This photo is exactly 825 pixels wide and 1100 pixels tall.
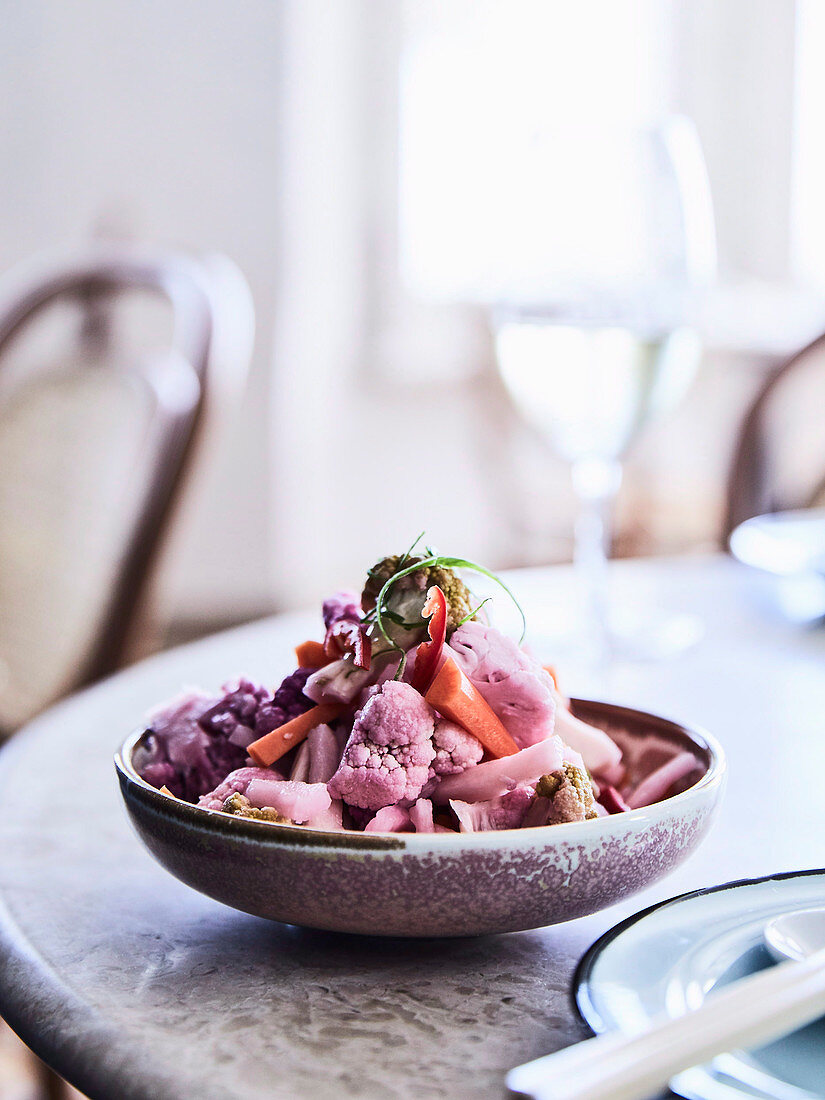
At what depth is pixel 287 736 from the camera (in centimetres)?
43

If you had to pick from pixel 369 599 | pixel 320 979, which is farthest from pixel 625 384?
pixel 320 979

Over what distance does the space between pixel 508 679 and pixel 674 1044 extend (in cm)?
18

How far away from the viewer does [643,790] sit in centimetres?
47

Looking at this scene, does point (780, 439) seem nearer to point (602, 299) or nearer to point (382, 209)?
point (602, 299)

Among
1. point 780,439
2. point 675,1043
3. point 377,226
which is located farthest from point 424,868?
point 377,226

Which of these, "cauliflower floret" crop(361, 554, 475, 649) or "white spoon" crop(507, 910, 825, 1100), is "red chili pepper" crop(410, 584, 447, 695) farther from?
"white spoon" crop(507, 910, 825, 1100)

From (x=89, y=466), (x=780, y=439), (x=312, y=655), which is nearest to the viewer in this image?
(x=312, y=655)

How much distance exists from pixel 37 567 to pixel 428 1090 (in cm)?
102

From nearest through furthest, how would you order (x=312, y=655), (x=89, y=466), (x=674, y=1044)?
(x=674, y=1044), (x=312, y=655), (x=89, y=466)

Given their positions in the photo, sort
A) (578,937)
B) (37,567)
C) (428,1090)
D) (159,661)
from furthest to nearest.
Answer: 1. (37,567)
2. (159,661)
3. (578,937)
4. (428,1090)

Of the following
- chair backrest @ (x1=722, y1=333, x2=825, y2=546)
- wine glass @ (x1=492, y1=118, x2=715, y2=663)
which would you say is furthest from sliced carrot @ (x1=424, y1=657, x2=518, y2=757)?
chair backrest @ (x1=722, y1=333, x2=825, y2=546)

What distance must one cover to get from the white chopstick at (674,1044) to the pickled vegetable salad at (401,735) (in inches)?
4.6

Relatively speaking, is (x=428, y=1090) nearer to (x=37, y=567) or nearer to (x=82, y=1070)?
(x=82, y=1070)

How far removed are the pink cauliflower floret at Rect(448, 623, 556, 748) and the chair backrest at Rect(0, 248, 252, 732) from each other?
2.60 ft
